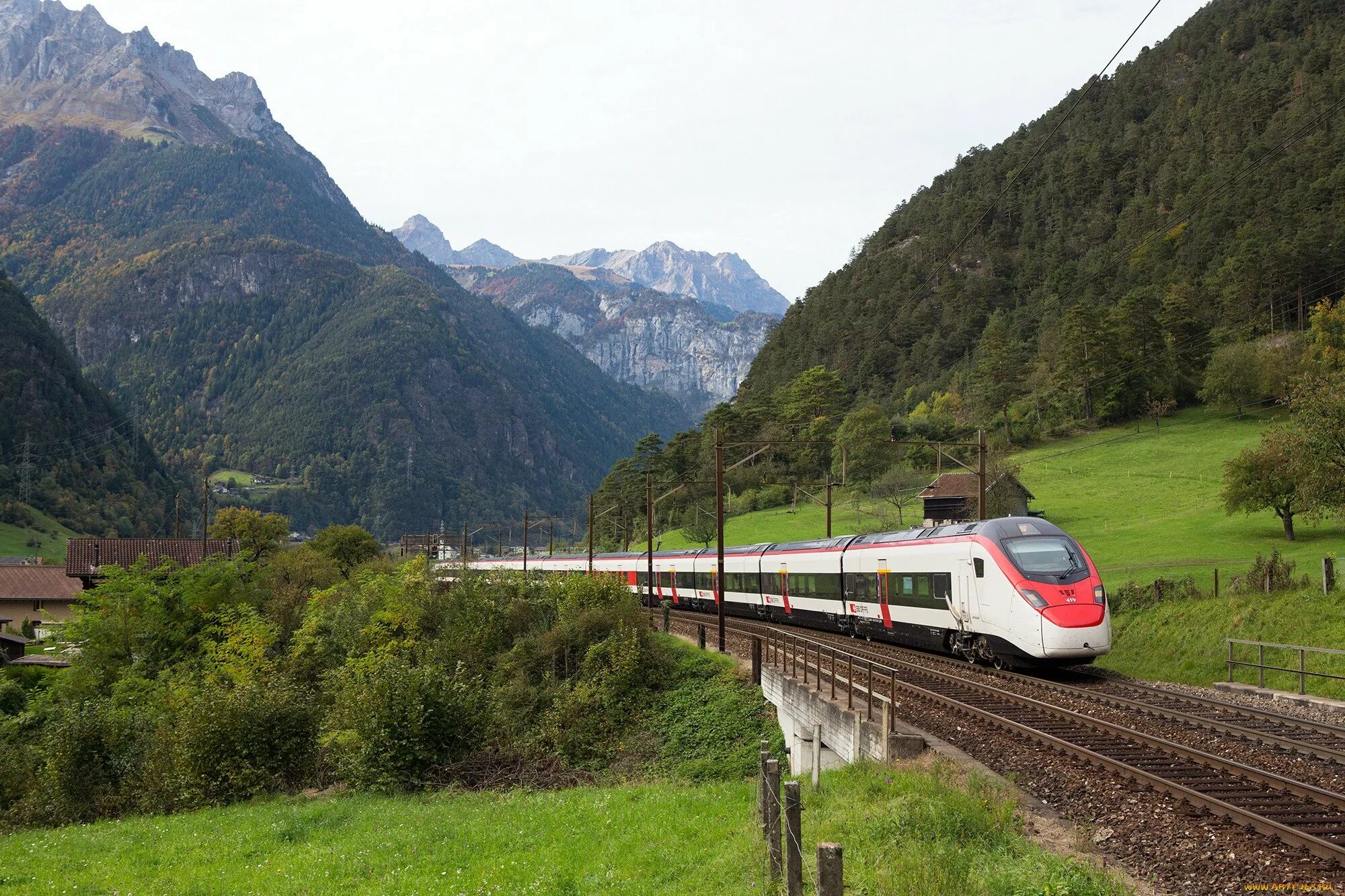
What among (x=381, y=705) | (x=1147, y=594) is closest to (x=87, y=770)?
(x=381, y=705)

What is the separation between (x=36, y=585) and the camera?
67.2 meters

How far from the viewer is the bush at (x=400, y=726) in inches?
922

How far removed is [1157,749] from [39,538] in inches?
5584

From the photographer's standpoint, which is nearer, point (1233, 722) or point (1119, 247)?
point (1233, 722)

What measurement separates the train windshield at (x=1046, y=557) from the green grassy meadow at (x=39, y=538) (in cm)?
11642

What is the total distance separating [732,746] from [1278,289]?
7945 centimetres

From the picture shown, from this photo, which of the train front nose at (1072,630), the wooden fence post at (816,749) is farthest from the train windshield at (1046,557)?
the wooden fence post at (816,749)

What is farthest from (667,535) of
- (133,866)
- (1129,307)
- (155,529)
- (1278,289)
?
(155,529)

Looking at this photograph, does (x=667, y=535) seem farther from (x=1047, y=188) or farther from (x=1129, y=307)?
(x=1047, y=188)

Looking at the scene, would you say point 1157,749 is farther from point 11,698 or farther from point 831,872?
point 11,698

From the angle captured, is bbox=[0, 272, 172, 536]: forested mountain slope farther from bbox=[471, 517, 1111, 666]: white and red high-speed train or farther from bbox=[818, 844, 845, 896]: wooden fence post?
bbox=[818, 844, 845, 896]: wooden fence post

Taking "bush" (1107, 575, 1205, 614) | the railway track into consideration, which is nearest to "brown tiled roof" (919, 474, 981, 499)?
"bush" (1107, 575, 1205, 614)

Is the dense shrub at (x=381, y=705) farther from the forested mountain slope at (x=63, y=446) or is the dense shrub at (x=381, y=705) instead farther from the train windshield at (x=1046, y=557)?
the forested mountain slope at (x=63, y=446)

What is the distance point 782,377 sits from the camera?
147m
